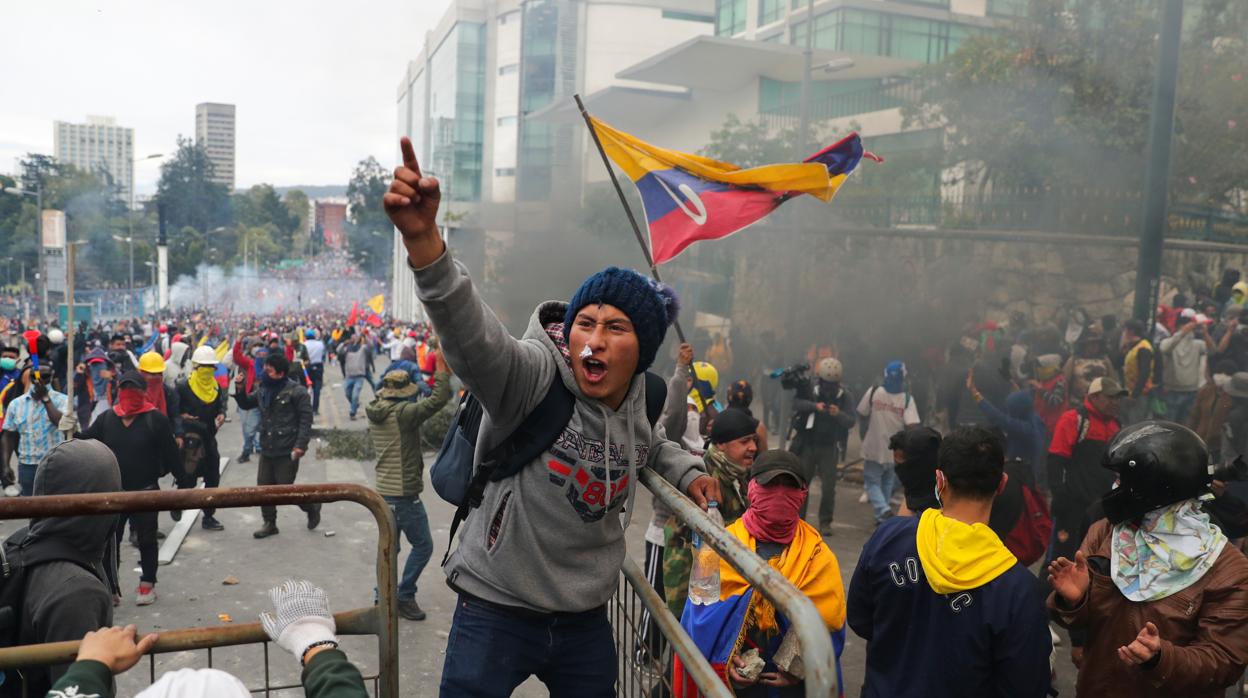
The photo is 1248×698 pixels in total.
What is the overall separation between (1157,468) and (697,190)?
167 inches

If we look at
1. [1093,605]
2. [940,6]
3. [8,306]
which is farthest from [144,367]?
[8,306]

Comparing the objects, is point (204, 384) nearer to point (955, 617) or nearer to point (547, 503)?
point (547, 503)

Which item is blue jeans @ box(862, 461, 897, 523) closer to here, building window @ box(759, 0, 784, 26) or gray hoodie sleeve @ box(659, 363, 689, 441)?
gray hoodie sleeve @ box(659, 363, 689, 441)

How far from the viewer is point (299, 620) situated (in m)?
2.02

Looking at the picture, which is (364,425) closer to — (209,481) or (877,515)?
(209,481)

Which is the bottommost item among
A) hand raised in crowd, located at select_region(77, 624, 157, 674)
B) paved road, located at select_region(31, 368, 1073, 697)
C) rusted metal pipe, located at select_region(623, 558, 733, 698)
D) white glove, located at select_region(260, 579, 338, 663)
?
paved road, located at select_region(31, 368, 1073, 697)

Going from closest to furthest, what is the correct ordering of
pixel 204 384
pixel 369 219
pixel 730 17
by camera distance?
pixel 204 384, pixel 730 17, pixel 369 219

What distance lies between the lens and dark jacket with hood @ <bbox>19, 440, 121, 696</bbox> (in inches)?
107

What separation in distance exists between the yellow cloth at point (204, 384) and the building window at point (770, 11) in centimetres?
1984

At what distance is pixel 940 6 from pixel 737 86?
7268 mm

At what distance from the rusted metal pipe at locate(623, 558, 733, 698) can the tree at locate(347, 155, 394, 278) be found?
316ft

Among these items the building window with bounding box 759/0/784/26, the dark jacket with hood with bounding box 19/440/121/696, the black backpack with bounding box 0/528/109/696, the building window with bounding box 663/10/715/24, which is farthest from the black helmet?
the building window with bounding box 663/10/715/24

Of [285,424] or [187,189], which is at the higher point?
[187,189]

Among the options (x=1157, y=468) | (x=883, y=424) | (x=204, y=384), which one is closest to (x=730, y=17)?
(x=883, y=424)
